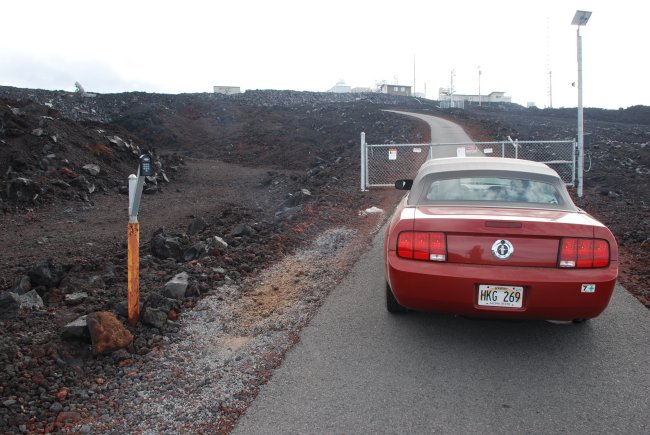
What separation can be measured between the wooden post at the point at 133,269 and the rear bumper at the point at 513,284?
7.32 feet

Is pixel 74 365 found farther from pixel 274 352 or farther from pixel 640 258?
pixel 640 258

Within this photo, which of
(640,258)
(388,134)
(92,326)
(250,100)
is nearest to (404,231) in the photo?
(92,326)

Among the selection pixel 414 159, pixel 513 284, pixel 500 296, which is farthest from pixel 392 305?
pixel 414 159

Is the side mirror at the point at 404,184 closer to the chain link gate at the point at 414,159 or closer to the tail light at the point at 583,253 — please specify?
the tail light at the point at 583,253

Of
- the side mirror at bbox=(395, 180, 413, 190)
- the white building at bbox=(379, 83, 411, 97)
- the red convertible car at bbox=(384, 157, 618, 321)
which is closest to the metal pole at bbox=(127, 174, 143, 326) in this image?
the red convertible car at bbox=(384, 157, 618, 321)

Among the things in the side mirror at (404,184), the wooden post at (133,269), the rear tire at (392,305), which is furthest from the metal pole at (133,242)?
the side mirror at (404,184)

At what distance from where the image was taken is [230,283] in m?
6.37

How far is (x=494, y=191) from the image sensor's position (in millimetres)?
5297

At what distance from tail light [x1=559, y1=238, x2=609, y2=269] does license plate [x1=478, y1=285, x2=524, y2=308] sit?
0.40 metres

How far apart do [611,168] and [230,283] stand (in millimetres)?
15895

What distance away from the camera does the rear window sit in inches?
204

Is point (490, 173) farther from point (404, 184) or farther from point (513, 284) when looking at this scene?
point (513, 284)

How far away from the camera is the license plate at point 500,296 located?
420 centimetres

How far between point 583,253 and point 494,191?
49.6 inches
